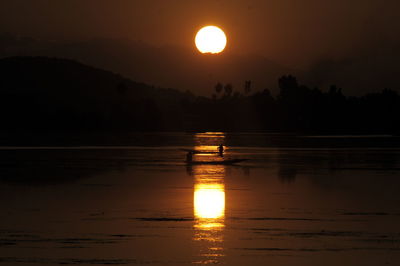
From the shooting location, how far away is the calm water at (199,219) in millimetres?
19391

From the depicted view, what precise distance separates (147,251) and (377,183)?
993 inches

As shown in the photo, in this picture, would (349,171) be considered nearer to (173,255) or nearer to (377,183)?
(377,183)

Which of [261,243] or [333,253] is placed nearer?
[333,253]

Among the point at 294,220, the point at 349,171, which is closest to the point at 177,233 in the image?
the point at 294,220

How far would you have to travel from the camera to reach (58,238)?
21.8 meters

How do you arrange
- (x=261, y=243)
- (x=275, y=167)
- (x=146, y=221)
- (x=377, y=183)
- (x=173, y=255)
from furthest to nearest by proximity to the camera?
(x=275, y=167) → (x=377, y=183) → (x=146, y=221) → (x=261, y=243) → (x=173, y=255)

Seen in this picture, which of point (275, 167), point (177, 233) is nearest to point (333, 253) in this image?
point (177, 233)

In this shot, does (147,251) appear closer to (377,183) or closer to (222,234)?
(222,234)

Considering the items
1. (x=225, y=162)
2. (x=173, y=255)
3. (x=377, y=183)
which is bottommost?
(x=173, y=255)

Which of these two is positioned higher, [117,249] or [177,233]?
[177,233]

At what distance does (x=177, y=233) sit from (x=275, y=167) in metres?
33.6

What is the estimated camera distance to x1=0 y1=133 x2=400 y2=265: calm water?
19391 millimetres

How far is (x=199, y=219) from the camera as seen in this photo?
26078 mm

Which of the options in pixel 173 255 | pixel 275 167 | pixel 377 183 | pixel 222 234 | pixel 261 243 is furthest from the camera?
pixel 275 167
